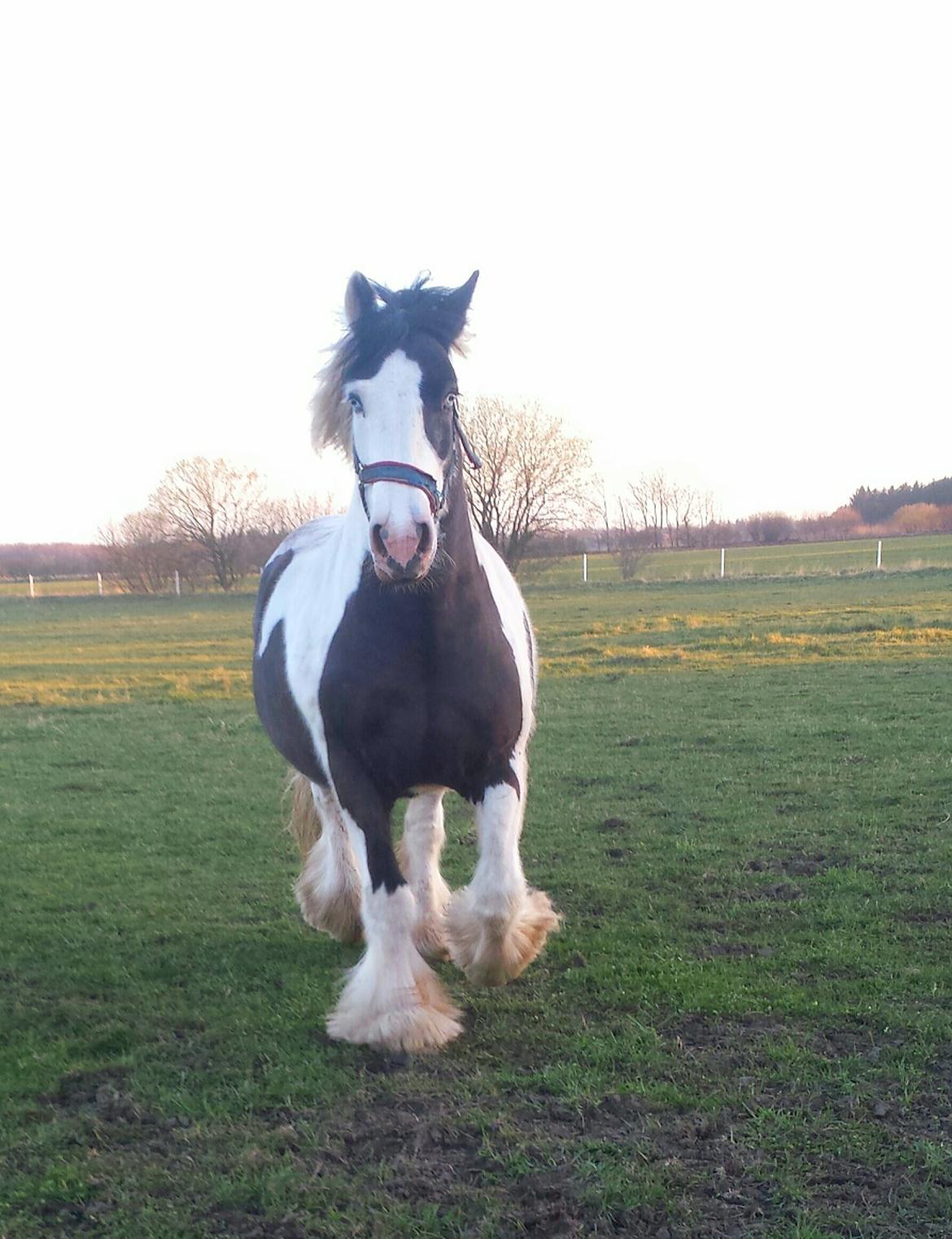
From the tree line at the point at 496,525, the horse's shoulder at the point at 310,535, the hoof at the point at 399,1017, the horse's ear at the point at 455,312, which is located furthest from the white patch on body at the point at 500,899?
the tree line at the point at 496,525

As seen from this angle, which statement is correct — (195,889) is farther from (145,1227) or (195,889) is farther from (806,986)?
(806,986)

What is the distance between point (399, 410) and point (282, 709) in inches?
72.5

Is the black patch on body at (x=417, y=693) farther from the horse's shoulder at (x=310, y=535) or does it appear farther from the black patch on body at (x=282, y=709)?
the horse's shoulder at (x=310, y=535)

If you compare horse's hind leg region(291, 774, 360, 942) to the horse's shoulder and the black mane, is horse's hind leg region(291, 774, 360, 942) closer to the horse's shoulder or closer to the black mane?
the horse's shoulder

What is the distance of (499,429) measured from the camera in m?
36.1

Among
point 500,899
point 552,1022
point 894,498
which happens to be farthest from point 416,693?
point 894,498

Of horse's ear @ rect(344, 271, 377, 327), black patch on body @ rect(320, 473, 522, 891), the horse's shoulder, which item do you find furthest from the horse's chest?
the horse's shoulder

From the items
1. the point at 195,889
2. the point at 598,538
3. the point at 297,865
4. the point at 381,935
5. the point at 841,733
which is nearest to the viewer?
the point at 381,935

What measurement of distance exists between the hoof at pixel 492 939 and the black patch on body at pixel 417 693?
0.38m

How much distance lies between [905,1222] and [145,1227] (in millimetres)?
2069

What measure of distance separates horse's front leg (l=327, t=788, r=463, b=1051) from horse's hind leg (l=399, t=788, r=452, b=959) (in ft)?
2.34

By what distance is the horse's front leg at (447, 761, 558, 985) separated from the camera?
12.9ft

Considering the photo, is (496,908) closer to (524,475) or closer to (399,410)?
(399,410)

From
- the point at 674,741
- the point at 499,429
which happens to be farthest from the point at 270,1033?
the point at 499,429
